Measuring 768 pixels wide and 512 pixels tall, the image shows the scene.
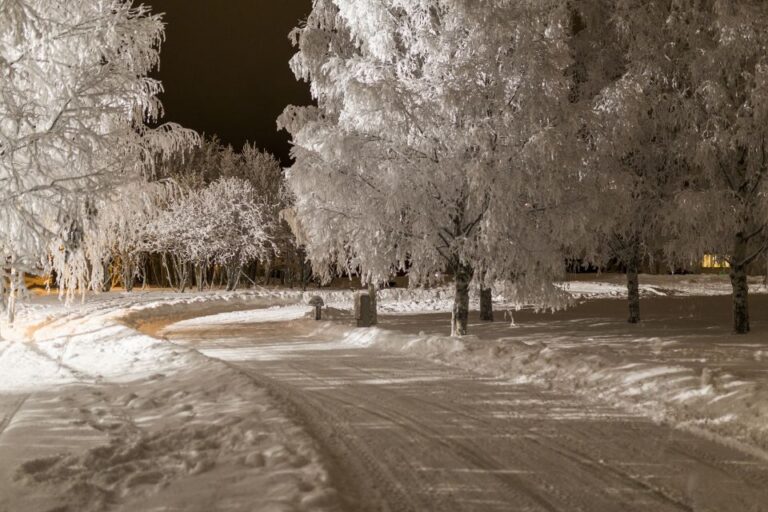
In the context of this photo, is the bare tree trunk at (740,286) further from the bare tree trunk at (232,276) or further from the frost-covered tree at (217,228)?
the bare tree trunk at (232,276)

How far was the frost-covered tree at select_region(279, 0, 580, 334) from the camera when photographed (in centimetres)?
1312

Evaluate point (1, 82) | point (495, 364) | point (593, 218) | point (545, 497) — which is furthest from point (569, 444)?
point (593, 218)

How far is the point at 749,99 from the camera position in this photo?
607 inches

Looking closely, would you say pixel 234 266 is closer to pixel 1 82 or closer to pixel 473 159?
pixel 473 159

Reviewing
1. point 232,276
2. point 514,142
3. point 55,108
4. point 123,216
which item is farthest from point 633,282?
point 232,276

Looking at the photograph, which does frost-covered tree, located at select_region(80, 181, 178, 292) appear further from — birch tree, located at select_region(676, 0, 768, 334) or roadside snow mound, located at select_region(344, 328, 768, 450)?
birch tree, located at select_region(676, 0, 768, 334)

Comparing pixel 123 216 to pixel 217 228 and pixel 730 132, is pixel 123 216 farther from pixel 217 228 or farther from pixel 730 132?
pixel 217 228

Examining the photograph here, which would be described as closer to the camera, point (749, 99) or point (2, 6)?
point (2, 6)

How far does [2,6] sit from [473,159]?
8.76m

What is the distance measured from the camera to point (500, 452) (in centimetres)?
576

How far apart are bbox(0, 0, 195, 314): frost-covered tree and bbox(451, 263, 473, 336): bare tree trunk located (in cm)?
817

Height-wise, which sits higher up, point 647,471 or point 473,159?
point 473,159

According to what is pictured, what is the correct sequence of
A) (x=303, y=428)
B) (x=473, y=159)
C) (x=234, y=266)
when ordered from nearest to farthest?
(x=303, y=428)
(x=473, y=159)
(x=234, y=266)

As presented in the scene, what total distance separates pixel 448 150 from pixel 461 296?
3689 millimetres
